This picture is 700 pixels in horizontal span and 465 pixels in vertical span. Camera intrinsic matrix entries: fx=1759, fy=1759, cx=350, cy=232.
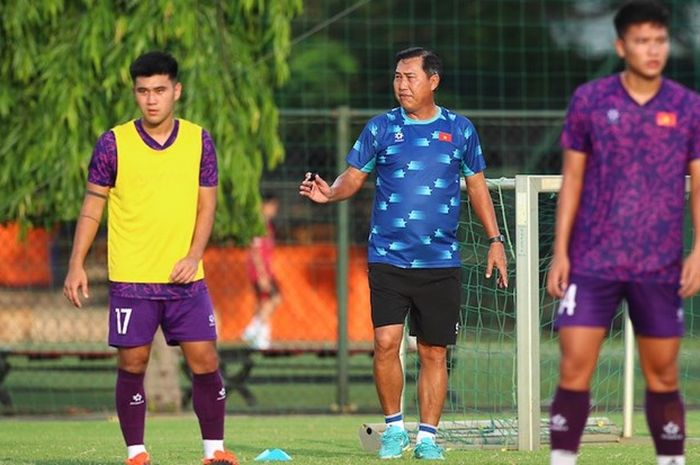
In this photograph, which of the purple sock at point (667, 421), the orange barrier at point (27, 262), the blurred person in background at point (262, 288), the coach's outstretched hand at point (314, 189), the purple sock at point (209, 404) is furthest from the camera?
the blurred person in background at point (262, 288)

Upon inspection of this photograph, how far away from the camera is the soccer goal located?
958 centimetres

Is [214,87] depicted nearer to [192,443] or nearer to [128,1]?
[128,1]

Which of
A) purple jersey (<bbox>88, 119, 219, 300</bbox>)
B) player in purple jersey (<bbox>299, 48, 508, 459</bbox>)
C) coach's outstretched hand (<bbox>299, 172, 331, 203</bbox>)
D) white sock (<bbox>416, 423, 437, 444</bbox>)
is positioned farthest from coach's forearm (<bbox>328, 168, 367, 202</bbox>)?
purple jersey (<bbox>88, 119, 219, 300</bbox>)

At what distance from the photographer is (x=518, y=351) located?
9609 mm

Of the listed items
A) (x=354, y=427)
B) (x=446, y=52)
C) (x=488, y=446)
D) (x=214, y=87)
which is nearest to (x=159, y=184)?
(x=488, y=446)

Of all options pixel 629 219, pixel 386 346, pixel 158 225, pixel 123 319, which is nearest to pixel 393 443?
pixel 386 346

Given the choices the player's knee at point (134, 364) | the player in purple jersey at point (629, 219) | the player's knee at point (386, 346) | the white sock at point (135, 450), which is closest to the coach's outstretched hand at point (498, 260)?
the player's knee at point (386, 346)

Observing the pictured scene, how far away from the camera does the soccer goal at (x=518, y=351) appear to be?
9.58 meters

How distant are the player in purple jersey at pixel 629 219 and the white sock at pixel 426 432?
263 centimetres

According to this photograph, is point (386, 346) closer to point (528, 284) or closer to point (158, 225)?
point (528, 284)

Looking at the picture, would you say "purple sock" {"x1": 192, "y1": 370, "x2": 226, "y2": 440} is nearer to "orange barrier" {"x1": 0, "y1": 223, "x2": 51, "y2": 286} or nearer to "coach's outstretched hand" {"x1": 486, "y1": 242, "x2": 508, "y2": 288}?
"coach's outstretched hand" {"x1": 486, "y1": 242, "x2": 508, "y2": 288}

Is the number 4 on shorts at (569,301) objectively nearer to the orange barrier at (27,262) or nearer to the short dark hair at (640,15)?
the short dark hair at (640,15)

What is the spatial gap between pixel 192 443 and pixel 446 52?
16303 mm

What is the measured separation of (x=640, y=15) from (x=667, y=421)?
5.07 feet
